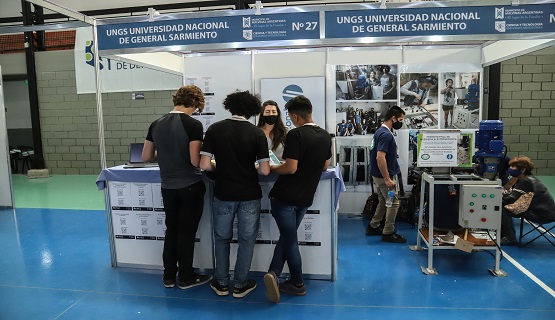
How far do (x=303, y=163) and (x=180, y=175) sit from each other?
37.7 inches

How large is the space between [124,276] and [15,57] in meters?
8.77

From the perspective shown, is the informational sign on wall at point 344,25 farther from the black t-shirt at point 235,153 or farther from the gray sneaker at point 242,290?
the gray sneaker at point 242,290

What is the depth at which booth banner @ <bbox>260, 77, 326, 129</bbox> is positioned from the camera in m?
5.30

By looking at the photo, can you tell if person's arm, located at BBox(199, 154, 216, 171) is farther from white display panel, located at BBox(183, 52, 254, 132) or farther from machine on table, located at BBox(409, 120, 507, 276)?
white display panel, located at BBox(183, 52, 254, 132)

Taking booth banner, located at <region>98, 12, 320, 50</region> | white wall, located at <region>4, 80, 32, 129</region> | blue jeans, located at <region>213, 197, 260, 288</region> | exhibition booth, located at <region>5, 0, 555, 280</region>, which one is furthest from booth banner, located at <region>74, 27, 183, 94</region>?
blue jeans, located at <region>213, 197, 260, 288</region>

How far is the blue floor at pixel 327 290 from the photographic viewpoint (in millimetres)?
2725

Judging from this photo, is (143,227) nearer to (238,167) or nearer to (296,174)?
(238,167)

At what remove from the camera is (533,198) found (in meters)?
3.90

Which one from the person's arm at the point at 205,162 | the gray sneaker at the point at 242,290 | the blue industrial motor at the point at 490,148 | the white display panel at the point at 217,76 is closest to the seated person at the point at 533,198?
the blue industrial motor at the point at 490,148

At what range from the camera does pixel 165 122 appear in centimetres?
286

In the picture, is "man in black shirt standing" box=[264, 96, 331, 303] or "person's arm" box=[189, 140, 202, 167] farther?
"person's arm" box=[189, 140, 202, 167]

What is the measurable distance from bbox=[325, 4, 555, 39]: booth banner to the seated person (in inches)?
56.8

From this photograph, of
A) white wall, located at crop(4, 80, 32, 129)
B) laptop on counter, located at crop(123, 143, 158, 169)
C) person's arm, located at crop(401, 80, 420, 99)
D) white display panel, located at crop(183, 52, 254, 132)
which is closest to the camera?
laptop on counter, located at crop(123, 143, 158, 169)

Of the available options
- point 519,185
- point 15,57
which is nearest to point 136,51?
point 519,185
